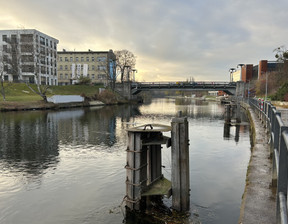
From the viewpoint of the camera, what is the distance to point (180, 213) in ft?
25.9

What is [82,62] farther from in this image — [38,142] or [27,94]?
[38,142]

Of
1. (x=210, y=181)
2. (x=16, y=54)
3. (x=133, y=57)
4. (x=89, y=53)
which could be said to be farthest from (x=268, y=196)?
(x=89, y=53)

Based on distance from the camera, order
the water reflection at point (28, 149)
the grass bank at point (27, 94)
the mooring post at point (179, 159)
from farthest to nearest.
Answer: the grass bank at point (27, 94) → the water reflection at point (28, 149) → the mooring post at point (179, 159)

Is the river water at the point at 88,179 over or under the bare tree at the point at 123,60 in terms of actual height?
under

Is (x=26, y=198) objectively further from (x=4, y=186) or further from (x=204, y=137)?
(x=204, y=137)

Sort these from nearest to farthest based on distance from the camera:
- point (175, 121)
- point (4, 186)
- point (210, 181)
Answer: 1. point (175, 121)
2. point (4, 186)
3. point (210, 181)

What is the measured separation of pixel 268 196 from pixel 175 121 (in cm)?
324

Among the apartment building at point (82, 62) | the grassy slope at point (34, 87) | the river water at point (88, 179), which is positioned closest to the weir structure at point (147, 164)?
the river water at point (88, 179)

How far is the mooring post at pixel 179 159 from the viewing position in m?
7.52

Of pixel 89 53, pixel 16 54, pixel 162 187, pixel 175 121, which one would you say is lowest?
pixel 162 187

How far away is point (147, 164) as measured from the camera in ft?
27.8

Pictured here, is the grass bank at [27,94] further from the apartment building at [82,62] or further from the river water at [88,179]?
the apartment building at [82,62]

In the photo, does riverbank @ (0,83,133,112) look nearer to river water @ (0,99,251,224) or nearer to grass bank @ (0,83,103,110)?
grass bank @ (0,83,103,110)

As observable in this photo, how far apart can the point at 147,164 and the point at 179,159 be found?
4.52ft
